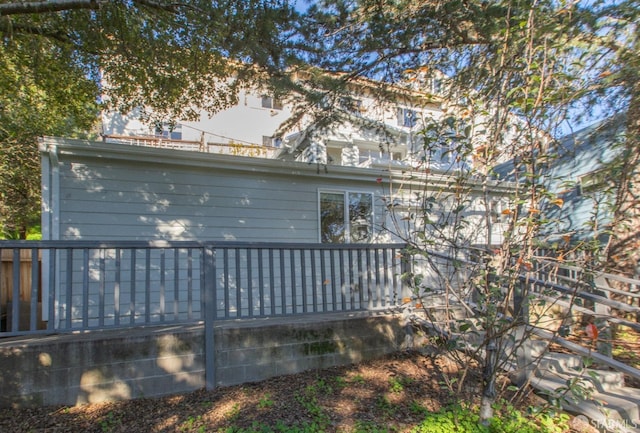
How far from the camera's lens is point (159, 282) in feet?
17.3

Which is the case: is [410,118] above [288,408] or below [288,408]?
above

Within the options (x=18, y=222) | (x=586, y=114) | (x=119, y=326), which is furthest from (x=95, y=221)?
(x=18, y=222)

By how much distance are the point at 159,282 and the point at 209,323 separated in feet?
7.38

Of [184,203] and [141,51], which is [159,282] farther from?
[141,51]

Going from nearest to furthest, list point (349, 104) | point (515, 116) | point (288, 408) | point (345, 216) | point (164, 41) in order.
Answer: point (515, 116)
point (288, 408)
point (164, 41)
point (349, 104)
point (345, 216)

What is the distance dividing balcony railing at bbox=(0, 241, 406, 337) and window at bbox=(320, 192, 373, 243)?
1.88 ft

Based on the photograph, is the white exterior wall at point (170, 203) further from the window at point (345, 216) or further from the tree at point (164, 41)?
the tree at point (164, 41)

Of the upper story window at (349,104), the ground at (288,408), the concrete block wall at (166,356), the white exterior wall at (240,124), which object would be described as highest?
the white exterior wall at (240,124)

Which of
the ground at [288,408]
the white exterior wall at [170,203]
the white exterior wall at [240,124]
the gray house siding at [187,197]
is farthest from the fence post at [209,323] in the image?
the white exterior wall at [240,124]

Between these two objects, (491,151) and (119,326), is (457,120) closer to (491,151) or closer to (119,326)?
(491,151)

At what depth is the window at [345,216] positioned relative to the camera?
21.9 ft

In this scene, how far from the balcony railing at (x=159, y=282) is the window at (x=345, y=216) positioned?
22.5 inches

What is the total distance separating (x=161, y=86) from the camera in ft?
20.7

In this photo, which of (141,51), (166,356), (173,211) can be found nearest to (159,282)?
(173,211)
